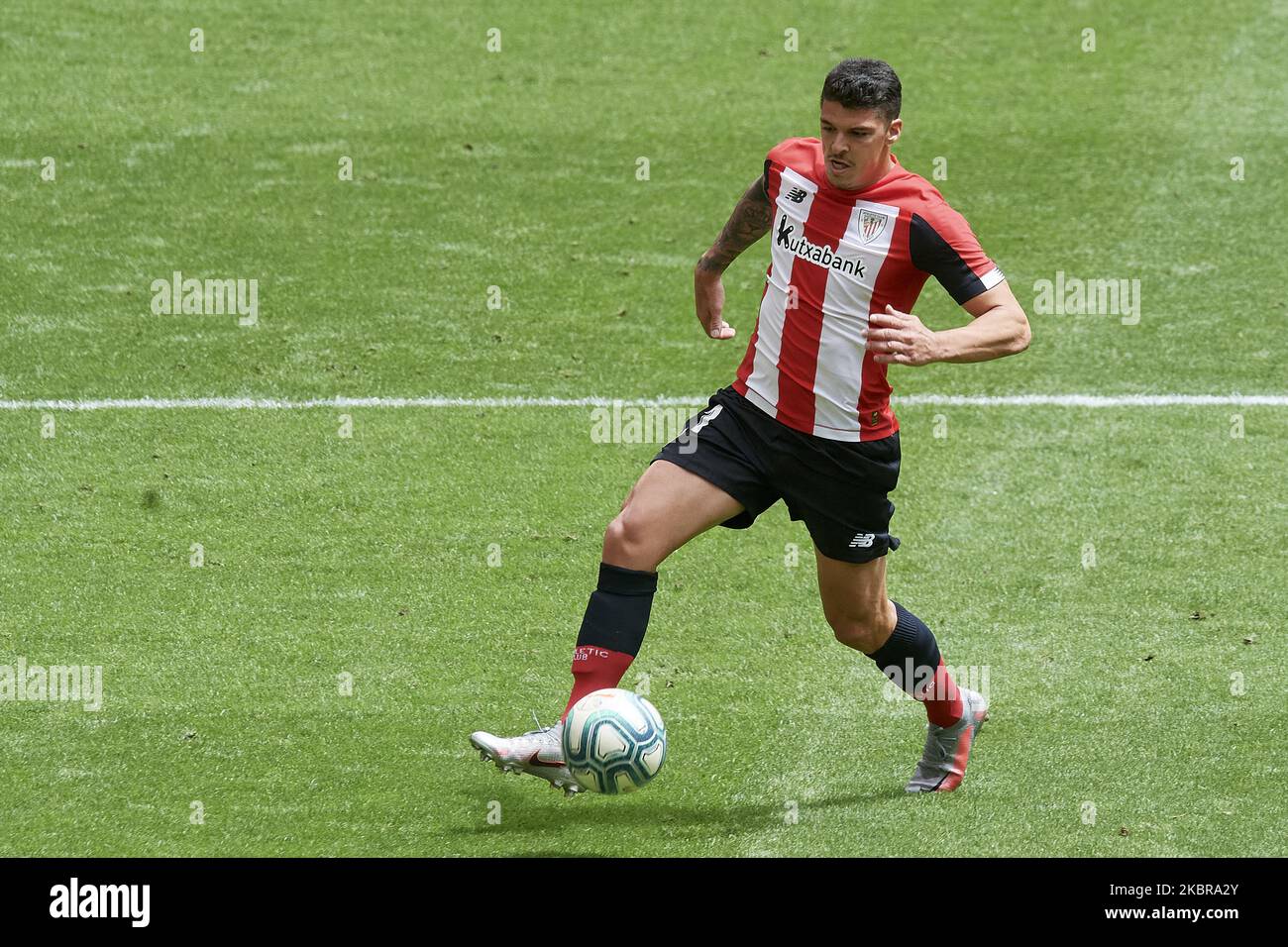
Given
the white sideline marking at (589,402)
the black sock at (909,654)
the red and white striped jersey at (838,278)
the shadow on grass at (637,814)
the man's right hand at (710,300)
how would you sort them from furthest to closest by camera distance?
the white sideline marking at (589,402) → the man's right hand at (710,300) → the black sock at (909,654) → the shadow on grass at (637,814) → the red and white striped jersey at (838,278)

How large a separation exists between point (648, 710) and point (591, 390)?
5.15 metres

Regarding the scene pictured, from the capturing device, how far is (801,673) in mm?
7805

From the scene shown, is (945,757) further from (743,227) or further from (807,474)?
(743,227)

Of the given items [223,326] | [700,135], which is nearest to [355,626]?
[223,326]

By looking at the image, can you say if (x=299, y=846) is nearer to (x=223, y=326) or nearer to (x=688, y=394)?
(x=688, y=394)

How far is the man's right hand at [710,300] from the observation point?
22.7 feet

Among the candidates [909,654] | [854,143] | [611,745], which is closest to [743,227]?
[854,143]

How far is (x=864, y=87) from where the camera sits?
5879 mm

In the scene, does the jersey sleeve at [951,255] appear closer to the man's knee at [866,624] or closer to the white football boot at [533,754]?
the man's knee at [866,624]

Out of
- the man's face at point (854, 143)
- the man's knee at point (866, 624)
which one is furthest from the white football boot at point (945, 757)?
the man's face at point (854, 143)

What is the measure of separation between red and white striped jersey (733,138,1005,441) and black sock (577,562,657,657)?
83 centimetres

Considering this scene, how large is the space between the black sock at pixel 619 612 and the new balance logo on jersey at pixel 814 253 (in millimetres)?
1303

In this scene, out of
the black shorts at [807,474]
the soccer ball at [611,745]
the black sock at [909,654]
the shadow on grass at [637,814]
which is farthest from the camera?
the black sock at [909,654]

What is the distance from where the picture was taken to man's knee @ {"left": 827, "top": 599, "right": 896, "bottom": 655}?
21.4ft
